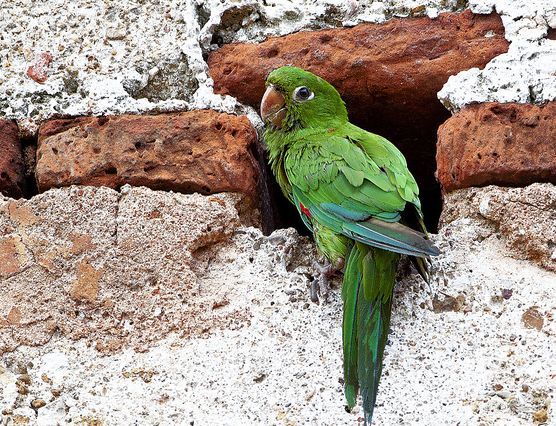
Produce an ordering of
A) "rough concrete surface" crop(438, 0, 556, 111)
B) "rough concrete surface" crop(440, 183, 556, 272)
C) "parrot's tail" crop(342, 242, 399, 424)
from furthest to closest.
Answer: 1. "rough concrete surface" crop(438, 0, 556, 111)
2. "rough concrete surface" crop(440, 183, 556, 272)
3. "parrot's tail" crop(342, 242, 399, 424)

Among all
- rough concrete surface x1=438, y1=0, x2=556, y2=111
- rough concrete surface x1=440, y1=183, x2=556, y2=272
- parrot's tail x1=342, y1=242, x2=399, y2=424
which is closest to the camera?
parrot's tail x1=342, y1=242, x2=399, y2=424

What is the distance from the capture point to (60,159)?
193 cm

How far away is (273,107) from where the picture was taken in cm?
208

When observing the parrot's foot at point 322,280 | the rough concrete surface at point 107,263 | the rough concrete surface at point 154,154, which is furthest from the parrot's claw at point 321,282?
the rough concrete surface at point 154,154

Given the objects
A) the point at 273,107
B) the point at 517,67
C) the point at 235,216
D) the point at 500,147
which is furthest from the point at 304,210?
the point at 517,67

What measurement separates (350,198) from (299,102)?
46 centimetres

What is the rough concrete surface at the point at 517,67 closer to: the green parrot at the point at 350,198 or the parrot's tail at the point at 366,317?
the green parrot at the point at 350,198

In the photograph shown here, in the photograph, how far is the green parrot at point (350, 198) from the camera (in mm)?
1577

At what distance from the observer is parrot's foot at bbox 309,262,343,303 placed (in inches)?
67.9

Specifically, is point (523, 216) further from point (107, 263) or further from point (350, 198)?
point (107, 263)

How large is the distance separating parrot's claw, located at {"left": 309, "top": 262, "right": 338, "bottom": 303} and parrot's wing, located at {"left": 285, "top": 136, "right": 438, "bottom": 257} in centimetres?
8

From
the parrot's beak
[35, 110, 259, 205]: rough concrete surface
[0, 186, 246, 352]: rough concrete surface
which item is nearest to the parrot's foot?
[0, 186, 246, 352]: rough concrete surface

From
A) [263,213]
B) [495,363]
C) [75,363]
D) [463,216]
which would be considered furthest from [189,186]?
[495,363]

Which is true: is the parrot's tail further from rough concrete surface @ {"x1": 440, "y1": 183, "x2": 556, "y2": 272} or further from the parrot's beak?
the parrot's beak
